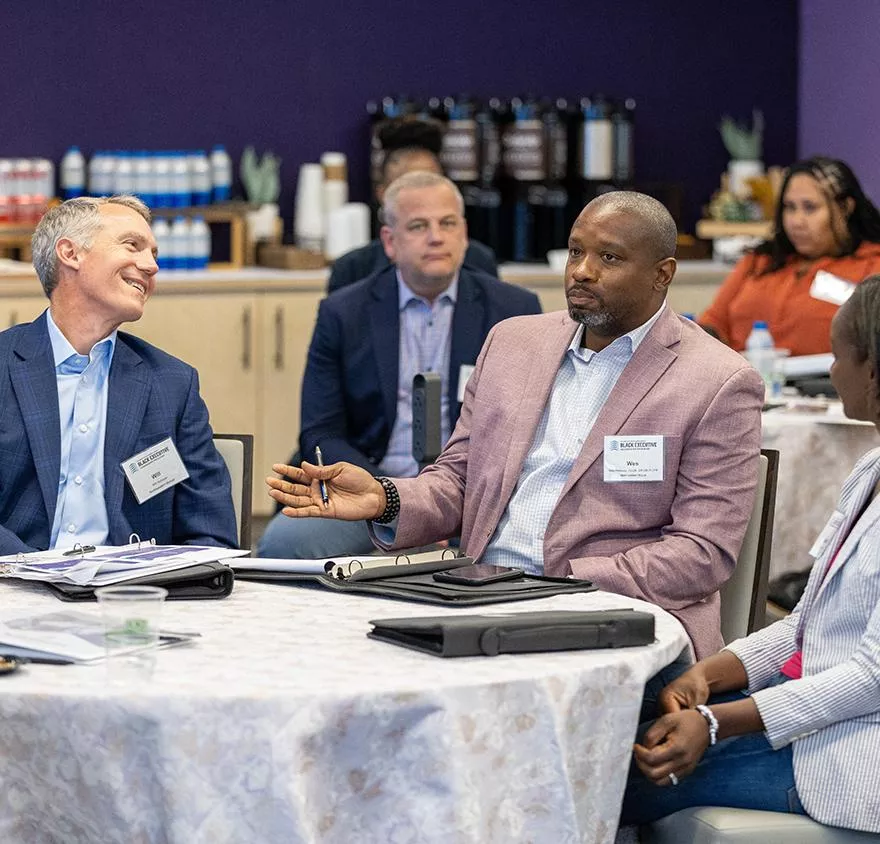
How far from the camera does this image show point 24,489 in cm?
329

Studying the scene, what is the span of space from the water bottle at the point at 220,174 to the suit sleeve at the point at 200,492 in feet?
13.9

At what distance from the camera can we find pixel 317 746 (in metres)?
2.09

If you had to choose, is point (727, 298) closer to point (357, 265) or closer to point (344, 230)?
point (357, 265)

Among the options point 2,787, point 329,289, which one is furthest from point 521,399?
point 329,289

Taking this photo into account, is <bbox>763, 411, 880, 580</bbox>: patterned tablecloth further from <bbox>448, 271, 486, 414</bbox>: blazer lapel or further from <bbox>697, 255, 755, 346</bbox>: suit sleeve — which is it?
<bbox>697, 255, 755, 346</bbox>: suit sleeve

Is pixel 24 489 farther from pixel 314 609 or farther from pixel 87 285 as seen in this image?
pixel 314 609

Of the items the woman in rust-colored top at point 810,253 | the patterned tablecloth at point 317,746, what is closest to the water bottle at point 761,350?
the woman in rust-colored top at point 810,253

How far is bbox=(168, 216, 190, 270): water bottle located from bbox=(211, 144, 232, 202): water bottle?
0.30 m

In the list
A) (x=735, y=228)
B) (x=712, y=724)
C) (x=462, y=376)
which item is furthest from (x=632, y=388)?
(x=735, y=228)

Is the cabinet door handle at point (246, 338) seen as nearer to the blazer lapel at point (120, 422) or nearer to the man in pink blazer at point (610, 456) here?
the blazer lapel at point (120, 422)

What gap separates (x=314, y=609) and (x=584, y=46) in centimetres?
621

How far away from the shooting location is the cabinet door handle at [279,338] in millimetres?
7191

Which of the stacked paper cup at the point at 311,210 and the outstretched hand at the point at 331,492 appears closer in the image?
the outstretched hand at the point at 331,492

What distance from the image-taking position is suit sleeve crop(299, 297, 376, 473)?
472cm
